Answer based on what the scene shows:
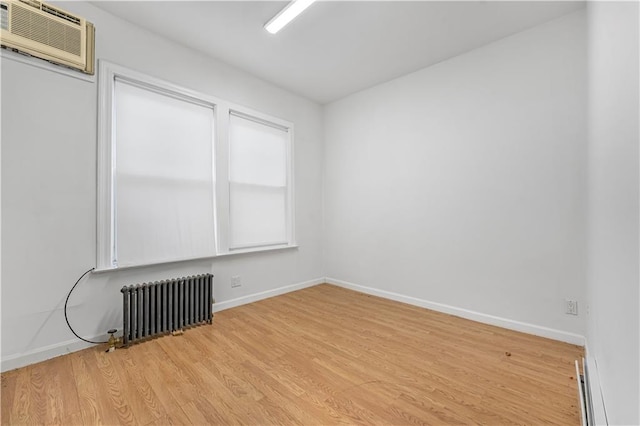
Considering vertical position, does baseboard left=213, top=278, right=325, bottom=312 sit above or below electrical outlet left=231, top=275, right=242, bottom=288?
below

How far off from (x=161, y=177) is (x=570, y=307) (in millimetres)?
4239

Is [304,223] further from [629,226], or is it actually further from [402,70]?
[629,226]

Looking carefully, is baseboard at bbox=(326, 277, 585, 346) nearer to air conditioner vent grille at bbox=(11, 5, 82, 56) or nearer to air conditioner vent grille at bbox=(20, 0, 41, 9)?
air conditioner vent grille at bbox=(11, 5, 82, 56)

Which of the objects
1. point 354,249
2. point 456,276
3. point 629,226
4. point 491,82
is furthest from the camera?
point 354,249

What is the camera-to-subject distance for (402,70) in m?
3.59

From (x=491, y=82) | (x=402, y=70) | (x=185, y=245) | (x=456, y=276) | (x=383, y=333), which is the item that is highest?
(x=402, y=70)

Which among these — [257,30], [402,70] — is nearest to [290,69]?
[257,30]

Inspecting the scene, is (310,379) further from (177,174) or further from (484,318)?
(177,174)

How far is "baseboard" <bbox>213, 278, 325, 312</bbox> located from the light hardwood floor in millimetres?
462

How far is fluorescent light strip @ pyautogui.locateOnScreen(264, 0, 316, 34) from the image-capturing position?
2.31 m

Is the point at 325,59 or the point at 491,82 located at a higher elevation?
the point at 325,59

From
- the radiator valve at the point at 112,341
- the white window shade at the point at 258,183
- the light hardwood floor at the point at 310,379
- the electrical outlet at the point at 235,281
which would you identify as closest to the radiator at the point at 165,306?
the radiator valve at the point at 112,341

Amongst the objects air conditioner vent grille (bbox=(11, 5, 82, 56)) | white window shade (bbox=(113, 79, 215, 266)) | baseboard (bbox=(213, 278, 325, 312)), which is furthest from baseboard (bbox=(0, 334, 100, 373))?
air conditioner vent grille (bbox=(11, 5, 82, 56))

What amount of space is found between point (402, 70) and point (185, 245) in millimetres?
3515
